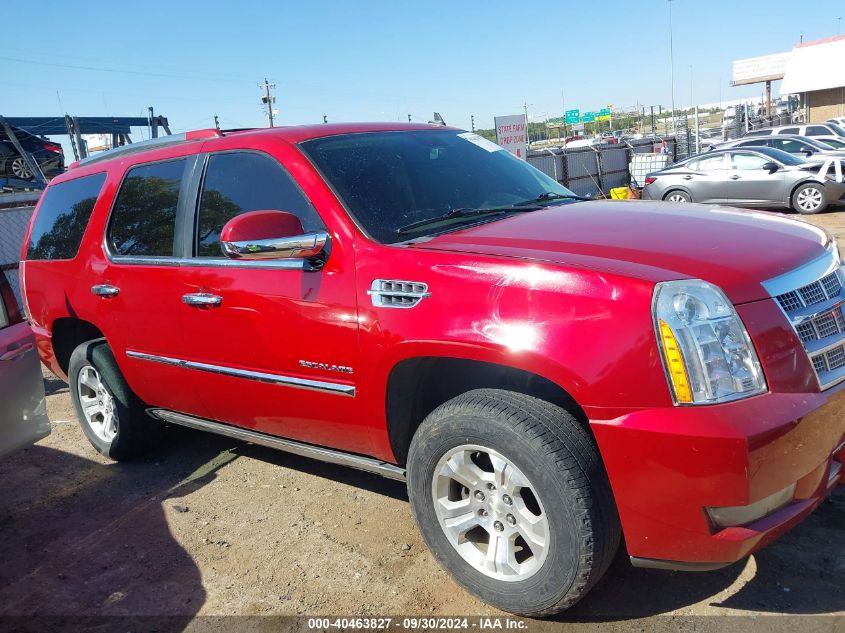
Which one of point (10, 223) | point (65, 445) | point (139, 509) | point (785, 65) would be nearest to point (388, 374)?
point (139, 509)

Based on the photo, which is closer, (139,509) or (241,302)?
(241,302)

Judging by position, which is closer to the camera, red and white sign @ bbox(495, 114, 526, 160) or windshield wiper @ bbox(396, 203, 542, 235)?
windshield wiper @ bbox(396, 203, 542, 235)

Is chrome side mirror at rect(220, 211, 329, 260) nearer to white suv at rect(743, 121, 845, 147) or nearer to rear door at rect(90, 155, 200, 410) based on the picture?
rear door at rect(90, 155, 200, 410)

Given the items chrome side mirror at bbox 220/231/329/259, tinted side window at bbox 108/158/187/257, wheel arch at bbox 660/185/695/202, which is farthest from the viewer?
wheel arch at bbox 660/185/695/202

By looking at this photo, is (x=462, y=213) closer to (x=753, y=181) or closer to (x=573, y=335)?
(x=573, y=335)

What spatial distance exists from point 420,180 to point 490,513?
64.0 inches

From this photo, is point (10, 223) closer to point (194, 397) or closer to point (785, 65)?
point (194, 397)

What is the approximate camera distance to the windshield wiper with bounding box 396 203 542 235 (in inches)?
125

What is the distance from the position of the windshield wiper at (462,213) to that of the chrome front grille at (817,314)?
4.28 feet

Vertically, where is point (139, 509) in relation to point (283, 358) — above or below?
below

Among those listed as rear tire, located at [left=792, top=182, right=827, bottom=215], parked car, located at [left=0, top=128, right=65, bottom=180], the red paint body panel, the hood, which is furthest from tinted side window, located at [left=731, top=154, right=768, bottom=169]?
parked car, located at [left=0, top=128, right=65, bottom=180]

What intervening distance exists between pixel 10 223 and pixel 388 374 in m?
8.47

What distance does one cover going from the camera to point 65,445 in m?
5.36

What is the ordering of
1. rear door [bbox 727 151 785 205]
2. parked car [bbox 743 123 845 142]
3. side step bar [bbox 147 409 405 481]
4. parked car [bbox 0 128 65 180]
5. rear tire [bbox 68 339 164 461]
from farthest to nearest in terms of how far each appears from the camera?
parked car [bbox 743 123 845 142] → parked car [bbox 0 128 65 180] → rear door [bbox 727 151 785 205] → rear tire [bbox 68 339 164 461] → side step bar [bbox 147 409 405 481]
